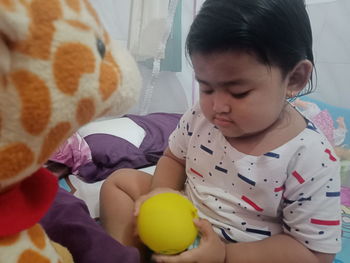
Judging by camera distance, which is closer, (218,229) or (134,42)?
(218,229)

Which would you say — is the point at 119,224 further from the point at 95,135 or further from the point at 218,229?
the point at 95,135

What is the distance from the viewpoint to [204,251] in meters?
0.59

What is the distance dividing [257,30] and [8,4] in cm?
40

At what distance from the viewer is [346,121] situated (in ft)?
4.28

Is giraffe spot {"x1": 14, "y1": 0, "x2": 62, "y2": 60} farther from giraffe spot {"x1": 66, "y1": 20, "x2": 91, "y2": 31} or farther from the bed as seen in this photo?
the bed

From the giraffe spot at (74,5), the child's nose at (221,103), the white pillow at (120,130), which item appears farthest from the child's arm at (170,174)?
the giraffe spot at (74,5)

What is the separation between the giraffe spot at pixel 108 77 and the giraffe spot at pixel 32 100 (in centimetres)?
5

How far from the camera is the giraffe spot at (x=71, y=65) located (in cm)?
27

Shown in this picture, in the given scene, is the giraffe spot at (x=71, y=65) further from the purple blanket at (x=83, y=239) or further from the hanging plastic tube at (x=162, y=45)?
the hanging plastic tube at (x=162, y=45)

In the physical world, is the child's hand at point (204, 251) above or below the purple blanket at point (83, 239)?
below

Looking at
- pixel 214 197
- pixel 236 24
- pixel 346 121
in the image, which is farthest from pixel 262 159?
pixel 346 121

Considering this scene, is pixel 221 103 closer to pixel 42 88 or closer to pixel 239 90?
A: pixel 239 90

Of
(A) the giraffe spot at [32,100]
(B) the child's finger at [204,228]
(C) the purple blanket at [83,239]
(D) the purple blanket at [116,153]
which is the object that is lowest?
(D) the purple blanket at [116,153]

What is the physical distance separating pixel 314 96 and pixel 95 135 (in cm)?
95
